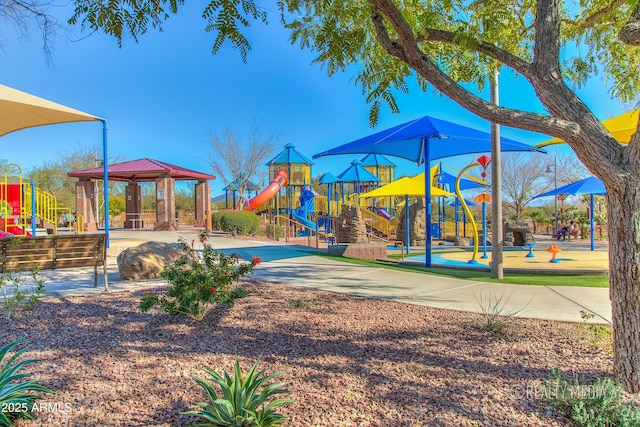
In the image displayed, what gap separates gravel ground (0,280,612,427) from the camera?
2.60 meters

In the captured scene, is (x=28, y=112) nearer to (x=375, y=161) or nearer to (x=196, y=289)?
(x=196, y=289)

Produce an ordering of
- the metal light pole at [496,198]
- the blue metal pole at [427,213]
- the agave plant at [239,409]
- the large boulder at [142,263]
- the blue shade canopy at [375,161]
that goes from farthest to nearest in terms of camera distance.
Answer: the blue shade canopy at [375,161] < the blue metal pole at [427,213] < the metal light pole at [496,198] < the large boulder at [142,263] < the agave plant at [239,409]

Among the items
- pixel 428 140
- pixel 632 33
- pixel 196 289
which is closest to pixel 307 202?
pixel 428 140

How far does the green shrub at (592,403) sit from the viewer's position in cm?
242

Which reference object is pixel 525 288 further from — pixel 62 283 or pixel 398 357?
pixel 62 283

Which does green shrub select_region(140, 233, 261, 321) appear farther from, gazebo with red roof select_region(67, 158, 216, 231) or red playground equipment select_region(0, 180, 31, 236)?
gazebo with red roof select_region(67, 158, 216, 231)

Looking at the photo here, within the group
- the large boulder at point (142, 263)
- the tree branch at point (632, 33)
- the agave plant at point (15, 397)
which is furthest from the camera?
the large boulder at point (142, 263)

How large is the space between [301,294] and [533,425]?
12.3 feet

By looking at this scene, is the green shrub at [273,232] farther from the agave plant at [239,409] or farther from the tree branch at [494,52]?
the agave plant at [239,409]

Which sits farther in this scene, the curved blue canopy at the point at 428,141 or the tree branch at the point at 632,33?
the curved blue canopy at the point at 428,141

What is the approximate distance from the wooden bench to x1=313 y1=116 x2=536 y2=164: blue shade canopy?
5.69 metres

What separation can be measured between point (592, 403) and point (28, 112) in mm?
9746

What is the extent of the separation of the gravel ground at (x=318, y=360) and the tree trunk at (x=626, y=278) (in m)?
0.31

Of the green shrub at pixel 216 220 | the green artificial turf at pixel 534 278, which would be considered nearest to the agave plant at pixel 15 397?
the green artificial turf at pixel 534 278
